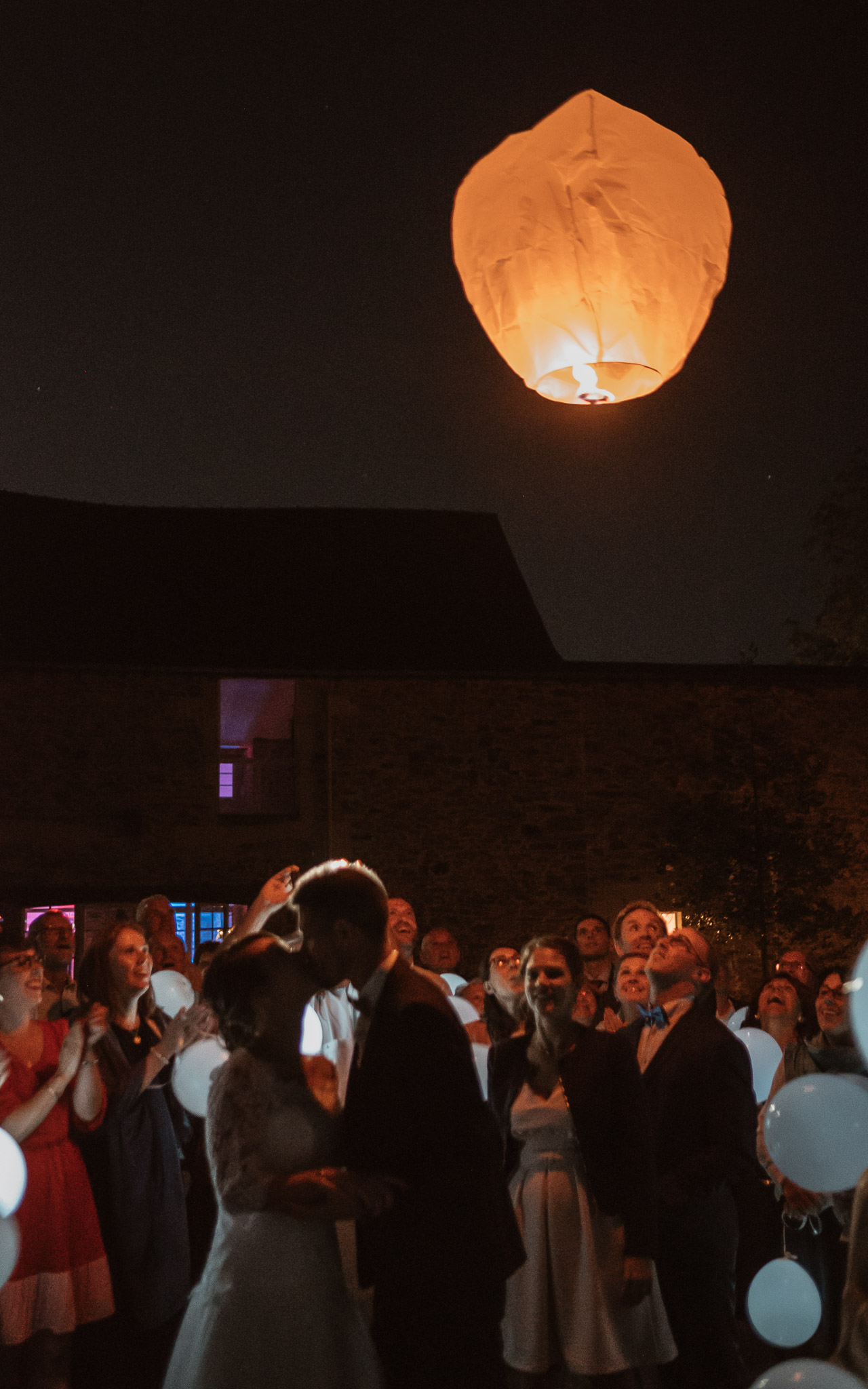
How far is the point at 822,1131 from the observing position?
153 inches

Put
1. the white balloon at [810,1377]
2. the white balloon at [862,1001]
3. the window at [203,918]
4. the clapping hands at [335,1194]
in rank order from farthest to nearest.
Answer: the window at [203,918] < the white balloon at [862,1001] < the white balloon at [810,1377] < the clapping hands at [335,1194]

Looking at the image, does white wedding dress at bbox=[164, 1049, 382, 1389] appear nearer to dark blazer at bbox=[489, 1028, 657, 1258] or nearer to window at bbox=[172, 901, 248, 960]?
dark blazer at bbox=[489, 1028, 657, 1258]

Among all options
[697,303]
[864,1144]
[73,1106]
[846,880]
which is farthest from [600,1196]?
[846,880]

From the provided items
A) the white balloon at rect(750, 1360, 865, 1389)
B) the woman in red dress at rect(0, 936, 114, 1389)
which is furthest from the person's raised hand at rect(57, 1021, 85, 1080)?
the white balloon at rect(750, 1360, 865, 1389)

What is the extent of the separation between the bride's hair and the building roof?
13.6 m

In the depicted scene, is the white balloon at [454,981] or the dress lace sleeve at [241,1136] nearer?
the dress lace sleeve at [241,1136]

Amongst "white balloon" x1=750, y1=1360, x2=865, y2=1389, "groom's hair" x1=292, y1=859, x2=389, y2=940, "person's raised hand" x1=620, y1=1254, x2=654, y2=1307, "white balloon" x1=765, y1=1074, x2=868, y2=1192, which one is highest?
"groom's hair" x1=292, y1=859, x2=389, y2=940

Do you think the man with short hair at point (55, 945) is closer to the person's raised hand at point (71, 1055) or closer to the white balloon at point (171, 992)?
the white balloon at point (171, 992)

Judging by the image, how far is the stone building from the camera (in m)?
15.6

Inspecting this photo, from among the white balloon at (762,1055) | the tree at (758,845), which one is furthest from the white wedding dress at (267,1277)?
the tree at (758,845)

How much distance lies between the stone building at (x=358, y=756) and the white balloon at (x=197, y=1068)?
11.0 m

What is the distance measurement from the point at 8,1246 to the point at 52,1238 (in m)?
0.22

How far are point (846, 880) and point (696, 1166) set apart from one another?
13.6 meters

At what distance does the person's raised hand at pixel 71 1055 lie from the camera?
3.77 m
